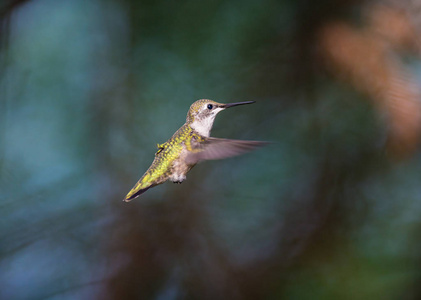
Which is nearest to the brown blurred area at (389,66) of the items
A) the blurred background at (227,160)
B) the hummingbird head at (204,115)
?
the blurred background at (227,160)

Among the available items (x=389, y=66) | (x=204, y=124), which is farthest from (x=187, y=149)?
(x=389, y=66)

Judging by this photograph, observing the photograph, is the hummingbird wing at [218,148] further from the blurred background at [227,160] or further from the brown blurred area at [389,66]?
the brown blurred area at [389,66]

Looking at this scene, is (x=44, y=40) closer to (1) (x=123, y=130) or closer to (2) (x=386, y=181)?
(1) (x=123, y=130)

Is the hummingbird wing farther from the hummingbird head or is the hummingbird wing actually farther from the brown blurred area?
the brown blurred area

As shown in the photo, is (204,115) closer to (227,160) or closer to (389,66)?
(227,160)

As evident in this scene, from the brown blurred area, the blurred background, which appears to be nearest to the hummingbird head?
the blurred background

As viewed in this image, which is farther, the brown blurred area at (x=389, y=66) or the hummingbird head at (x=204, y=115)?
the brown blurred area at (x=389, y=66)
